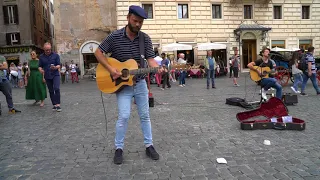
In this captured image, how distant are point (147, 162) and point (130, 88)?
1070 millimetres

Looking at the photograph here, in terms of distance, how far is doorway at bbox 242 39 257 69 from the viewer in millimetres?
27766

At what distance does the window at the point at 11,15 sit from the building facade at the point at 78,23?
11785 mm

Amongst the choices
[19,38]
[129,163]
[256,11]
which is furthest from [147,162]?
[19,38]

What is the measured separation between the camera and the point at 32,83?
9.34m

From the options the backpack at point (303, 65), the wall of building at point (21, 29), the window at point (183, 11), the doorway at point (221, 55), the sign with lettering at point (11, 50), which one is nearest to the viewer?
the backpack at point (303, 65)

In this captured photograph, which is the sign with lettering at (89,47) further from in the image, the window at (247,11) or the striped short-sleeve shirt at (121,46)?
the striped short-sleeve shirt at (121,46)

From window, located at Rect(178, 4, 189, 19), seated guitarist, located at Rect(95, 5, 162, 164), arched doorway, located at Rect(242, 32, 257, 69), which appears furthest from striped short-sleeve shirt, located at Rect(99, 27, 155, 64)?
arched doorway, located at Rect(242, 32, 257, 69)

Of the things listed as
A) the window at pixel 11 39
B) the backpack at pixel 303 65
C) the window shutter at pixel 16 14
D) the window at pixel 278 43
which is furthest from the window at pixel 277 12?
the window shutter at pixel 16 14

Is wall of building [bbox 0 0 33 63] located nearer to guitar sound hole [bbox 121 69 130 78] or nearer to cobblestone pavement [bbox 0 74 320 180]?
cobblestone pavement [bbox 0 74 320 180]

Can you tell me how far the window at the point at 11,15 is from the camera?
37562mm

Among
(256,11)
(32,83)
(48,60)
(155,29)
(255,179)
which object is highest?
(256,11)

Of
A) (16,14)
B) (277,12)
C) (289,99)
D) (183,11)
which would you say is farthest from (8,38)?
(289,99)

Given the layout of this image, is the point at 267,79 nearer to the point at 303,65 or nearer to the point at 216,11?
the point at 303,65

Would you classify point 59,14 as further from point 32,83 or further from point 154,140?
point 154,140
